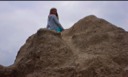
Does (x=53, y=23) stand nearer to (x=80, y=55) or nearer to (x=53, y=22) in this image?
(x=53, y=22)

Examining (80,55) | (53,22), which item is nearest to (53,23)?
(53,22)

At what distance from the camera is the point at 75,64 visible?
8992 mm

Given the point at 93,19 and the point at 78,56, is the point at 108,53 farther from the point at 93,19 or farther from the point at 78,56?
the point at 93,19

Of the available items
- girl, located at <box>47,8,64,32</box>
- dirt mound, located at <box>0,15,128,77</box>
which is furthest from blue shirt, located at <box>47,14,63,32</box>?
dirt mound, located at <box>0,15,128,77</box>

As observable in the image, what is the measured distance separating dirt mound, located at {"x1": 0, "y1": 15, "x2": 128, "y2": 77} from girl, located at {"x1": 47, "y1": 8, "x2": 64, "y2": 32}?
1277 millimetres

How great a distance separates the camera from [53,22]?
11.8m

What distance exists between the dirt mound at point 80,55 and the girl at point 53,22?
1.28 m

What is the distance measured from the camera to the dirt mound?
8.71 meters

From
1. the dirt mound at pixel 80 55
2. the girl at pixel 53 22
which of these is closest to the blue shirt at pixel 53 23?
the girl at pixel 53 22

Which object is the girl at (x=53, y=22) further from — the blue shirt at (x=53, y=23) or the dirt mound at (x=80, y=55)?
the dirt mound at (x=80, y=55)

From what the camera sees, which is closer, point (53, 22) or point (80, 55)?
point (80, 55)

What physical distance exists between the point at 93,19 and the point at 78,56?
2151 millimetres

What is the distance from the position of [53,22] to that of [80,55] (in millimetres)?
2857

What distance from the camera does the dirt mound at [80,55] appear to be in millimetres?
8711
